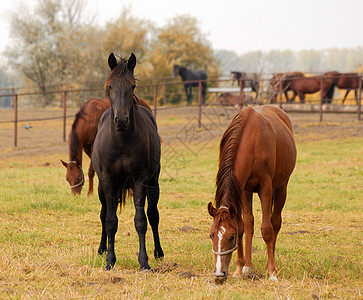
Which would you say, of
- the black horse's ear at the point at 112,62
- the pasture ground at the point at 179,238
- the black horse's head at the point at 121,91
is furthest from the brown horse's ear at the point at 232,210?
the black horse's ear at the point at 112,62

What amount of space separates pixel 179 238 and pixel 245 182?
1996 mm

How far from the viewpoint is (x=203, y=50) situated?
38.3 meters

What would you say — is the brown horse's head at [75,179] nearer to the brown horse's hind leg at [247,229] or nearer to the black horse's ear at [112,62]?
the black horse's ear at [112,62]

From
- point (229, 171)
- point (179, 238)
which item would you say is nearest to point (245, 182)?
point (229, 171)

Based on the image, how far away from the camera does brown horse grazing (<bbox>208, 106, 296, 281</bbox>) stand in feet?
13.1

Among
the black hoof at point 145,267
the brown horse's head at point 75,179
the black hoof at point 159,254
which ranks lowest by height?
the black hoof at point 159,254

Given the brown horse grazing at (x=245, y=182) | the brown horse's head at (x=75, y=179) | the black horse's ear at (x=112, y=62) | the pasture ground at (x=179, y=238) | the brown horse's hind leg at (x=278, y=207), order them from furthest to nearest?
the brown horse's head at (x=75, y=179), the brown horse's hind leg at (x=278, y=207), the black horse's ear at (x=112, y=62), the brown horse grazing at (x=245, y=182), the pasture ground at (x=179, y=238)

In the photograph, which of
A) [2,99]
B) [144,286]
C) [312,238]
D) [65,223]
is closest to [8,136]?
[65,223]

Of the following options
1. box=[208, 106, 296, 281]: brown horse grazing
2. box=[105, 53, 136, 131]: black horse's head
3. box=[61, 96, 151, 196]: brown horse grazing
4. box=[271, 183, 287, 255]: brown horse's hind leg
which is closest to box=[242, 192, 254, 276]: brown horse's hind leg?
box=[208, 106, 296, 281]: brown horse grazing

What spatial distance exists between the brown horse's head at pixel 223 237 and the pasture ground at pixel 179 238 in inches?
6.0

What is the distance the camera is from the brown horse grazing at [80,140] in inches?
332

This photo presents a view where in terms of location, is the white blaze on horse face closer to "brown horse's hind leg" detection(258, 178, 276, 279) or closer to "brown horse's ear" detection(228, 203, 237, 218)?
"brown horse's ear" detection(228, 203, 237, 218)

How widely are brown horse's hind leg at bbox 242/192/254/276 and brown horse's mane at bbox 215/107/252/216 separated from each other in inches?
14.1

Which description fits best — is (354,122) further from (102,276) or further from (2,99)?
(2,99)
